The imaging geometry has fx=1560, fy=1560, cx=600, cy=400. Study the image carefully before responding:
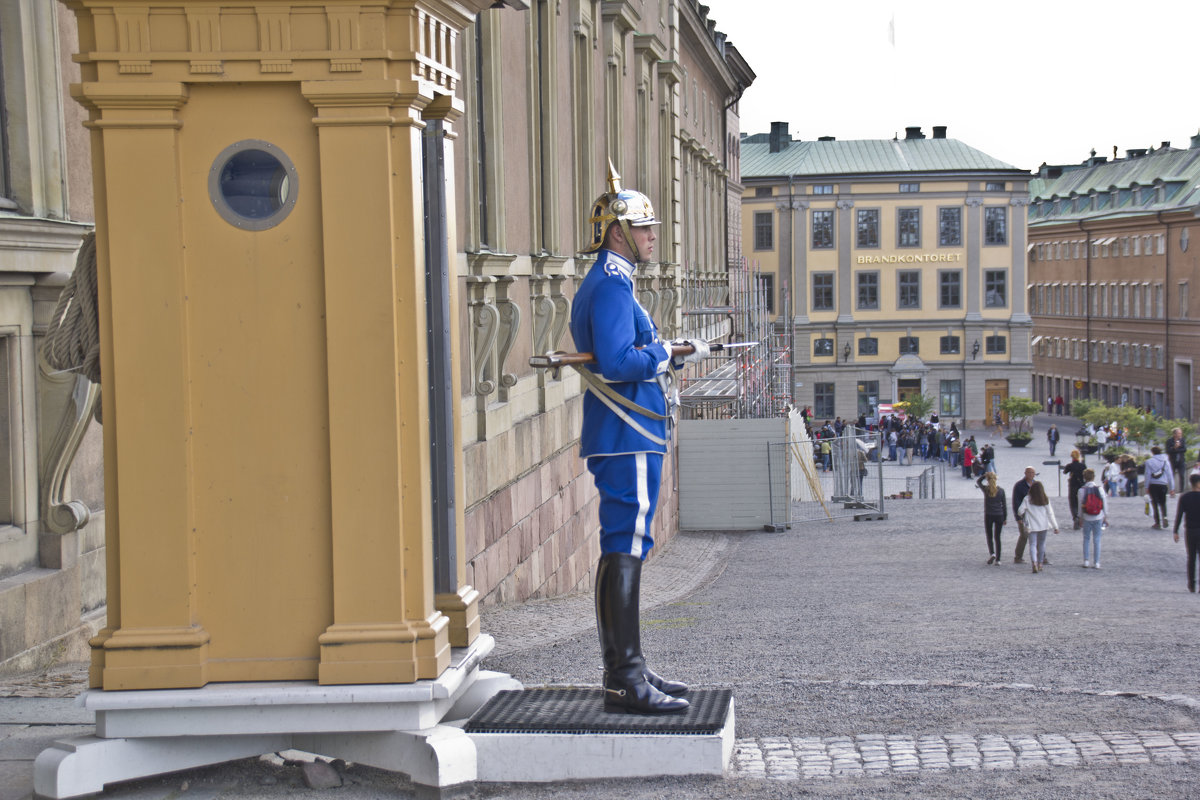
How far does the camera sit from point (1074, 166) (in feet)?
348

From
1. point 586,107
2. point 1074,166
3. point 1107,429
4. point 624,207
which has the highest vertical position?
point 1074,166

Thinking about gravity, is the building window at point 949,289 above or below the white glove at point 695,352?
above

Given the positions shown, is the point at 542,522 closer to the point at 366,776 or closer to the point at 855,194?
the point at 366,776

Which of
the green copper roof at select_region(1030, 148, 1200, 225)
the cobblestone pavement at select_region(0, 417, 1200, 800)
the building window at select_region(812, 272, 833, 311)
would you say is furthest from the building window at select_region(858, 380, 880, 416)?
the cobblestone pavement at select_region(0, 417, 1200, 800)

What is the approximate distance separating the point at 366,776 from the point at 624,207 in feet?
7.76

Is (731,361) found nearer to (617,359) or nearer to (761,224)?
(617,359)

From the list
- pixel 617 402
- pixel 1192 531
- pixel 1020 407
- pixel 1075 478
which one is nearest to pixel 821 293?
pixel 1020 407

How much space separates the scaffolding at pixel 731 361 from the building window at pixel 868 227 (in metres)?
35.3

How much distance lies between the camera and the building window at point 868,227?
80625mm

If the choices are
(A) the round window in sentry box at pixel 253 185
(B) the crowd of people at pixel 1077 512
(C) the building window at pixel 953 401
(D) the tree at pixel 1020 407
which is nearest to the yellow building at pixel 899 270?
(C) the building window at pixel 953 401

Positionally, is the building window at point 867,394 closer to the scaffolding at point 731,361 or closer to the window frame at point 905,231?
the window frame at point 905,231

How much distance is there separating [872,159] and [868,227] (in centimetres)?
362

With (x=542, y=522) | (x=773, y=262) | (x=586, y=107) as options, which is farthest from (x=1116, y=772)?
(x=773, y=262)

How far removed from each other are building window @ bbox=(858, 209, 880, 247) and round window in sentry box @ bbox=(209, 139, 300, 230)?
3042 inches
